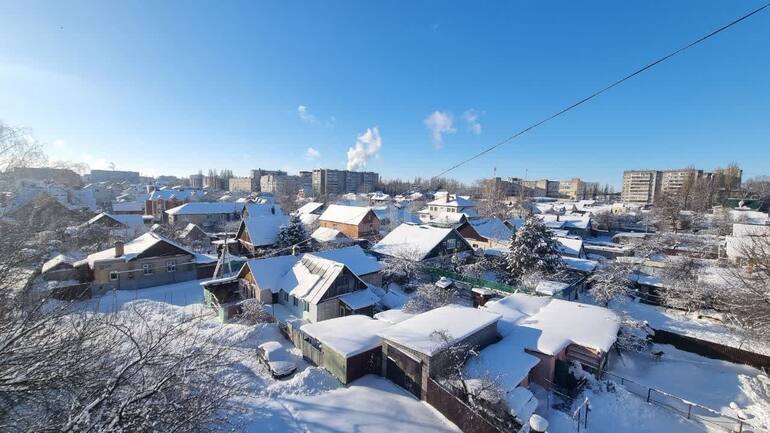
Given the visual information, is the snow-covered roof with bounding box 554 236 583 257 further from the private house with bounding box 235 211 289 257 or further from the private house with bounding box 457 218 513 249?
the private house with bounding box 235 211 289 257

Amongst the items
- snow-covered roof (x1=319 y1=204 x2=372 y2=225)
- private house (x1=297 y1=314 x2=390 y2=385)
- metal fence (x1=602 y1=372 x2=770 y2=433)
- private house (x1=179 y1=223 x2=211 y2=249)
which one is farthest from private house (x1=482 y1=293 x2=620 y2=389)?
private house (x1=179 y1=223 x2=211 y2=249)

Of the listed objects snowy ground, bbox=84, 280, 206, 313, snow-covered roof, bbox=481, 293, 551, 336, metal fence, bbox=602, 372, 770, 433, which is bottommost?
snowy ground, bbox=84, 280, 206, 313

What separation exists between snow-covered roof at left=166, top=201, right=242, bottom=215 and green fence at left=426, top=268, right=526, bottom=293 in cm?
4108

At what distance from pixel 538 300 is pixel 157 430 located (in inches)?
699

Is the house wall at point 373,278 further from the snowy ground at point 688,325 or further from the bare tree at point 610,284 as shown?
the snowy ground at point 688,325

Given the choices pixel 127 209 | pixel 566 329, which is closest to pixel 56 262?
pixel 566 329

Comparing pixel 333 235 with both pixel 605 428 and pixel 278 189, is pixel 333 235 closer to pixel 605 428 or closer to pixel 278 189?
pixel 605 428

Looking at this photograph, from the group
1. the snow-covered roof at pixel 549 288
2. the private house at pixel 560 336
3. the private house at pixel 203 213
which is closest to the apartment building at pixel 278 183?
the private house at pixel 203 213

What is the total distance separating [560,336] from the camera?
13289 millimetres

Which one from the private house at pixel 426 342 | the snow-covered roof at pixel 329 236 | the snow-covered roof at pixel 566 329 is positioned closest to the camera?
the private house at pixel 426 342

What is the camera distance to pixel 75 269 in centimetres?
2438

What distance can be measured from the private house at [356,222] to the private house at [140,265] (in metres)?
18.0

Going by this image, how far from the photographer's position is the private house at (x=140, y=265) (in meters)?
24.3

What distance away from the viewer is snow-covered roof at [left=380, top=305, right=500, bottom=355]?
1129 cm
